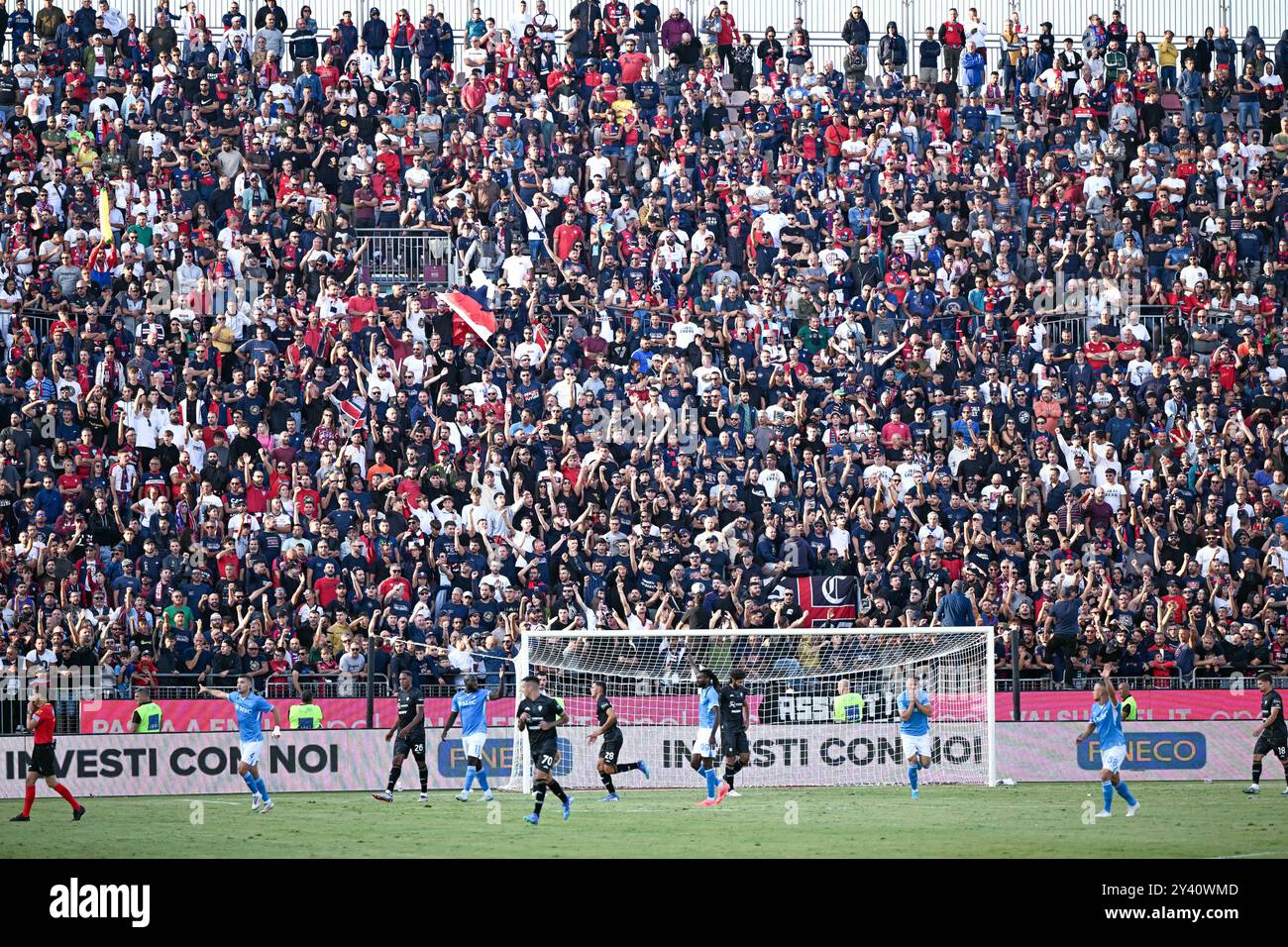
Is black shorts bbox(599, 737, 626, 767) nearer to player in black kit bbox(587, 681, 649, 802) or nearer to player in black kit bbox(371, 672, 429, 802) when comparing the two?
player in black kit bbox(587, 681, 649, 802)

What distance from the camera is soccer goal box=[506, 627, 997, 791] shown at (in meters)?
26.0

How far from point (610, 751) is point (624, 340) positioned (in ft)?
29.9

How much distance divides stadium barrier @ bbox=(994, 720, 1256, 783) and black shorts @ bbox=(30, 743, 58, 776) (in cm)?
1271

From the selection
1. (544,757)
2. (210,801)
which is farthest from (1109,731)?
(210,801)

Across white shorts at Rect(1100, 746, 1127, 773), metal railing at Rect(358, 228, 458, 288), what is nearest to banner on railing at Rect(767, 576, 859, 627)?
white shorts at Rect(1100, 746, 1127, 773)

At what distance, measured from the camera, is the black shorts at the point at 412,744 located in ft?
78.4

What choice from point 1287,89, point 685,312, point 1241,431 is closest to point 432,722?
point 685,312

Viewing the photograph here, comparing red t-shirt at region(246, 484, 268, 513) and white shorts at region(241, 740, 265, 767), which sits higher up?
red t-shirt at region(246, 484, 268, 513)

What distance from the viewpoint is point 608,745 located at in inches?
955

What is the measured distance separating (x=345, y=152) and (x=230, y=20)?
3.50 meters

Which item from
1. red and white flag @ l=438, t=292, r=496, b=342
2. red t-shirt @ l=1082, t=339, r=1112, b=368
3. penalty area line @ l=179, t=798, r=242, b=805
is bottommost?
penalty area line @ l=179, t=798, r=242, b=805

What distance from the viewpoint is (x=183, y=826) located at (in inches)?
834
